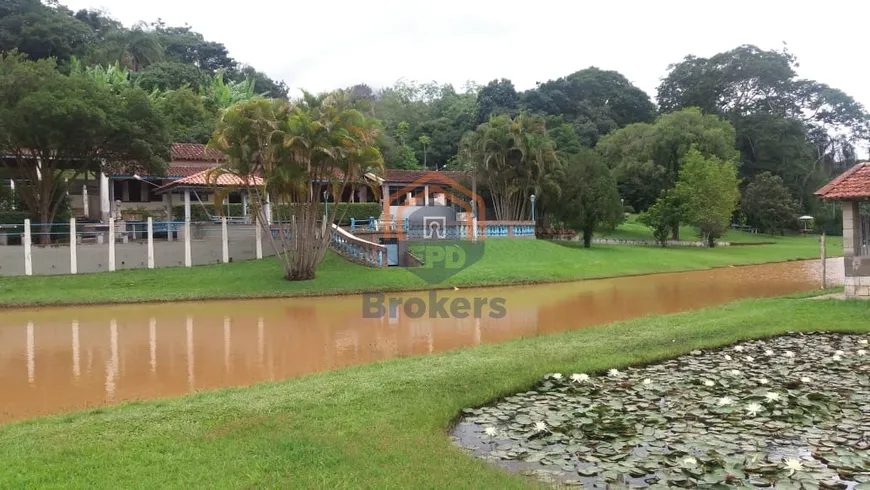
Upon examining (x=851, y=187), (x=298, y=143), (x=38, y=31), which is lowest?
(x=851, y=187)

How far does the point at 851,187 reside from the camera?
49.5 ft

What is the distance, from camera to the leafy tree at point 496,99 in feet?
190

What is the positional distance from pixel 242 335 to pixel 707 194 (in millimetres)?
34407

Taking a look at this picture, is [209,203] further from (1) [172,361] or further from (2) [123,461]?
(2) [123,461]

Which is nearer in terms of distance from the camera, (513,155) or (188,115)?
(513,155)

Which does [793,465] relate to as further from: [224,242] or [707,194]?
[707,194]

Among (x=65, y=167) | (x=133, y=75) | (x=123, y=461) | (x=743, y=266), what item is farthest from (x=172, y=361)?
(x=133, y=75)

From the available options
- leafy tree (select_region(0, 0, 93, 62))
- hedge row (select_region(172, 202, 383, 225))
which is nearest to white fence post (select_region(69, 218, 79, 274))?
hedge row (select_region(172, 202, 383, 225))

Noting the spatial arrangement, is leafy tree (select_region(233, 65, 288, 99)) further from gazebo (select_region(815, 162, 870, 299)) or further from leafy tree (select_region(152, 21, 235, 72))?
gazebo (select_region(815, 162, 870, 299))

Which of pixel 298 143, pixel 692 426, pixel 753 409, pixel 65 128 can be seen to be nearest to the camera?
pixel 692 426

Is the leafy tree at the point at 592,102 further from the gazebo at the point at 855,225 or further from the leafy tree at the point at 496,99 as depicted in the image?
the gazebo at the point at 855,225

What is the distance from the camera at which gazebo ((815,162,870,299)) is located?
14.9 metres

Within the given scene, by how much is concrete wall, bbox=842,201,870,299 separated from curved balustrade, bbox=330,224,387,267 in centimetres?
1606

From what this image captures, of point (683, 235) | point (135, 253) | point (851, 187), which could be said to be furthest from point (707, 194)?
point (135, 253)
